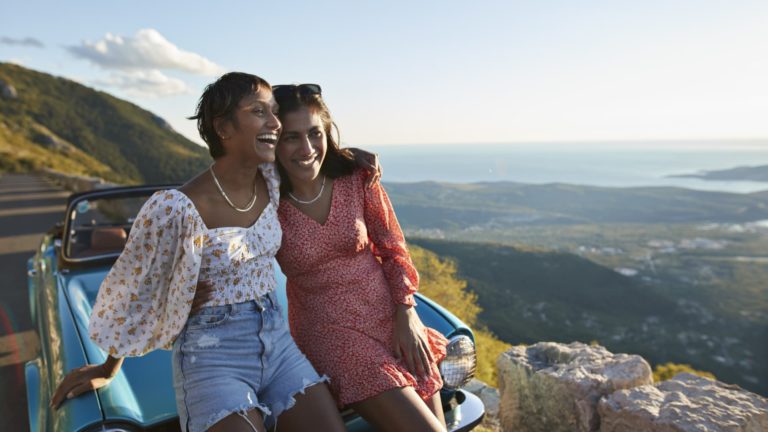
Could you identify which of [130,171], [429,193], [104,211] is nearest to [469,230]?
[429,193]

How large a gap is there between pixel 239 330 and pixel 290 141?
88 cm

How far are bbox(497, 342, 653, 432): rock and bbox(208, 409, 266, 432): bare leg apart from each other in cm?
211

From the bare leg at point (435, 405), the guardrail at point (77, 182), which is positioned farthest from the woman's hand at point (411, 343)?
the guardrail at point (77, 182)

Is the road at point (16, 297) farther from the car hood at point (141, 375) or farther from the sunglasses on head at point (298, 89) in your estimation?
the sunglasses on head at point (298, 89)

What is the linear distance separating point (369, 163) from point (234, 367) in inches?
46.2

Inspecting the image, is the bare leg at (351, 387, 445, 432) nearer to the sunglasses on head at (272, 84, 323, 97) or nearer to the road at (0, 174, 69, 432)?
the sunglasses on head at (272, 84, 323, 97)

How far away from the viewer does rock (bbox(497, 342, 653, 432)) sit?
2980 millimetres

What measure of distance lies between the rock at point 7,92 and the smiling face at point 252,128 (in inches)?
3470

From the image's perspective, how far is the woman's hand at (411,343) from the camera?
2277mm

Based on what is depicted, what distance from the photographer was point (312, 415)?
6.18ft

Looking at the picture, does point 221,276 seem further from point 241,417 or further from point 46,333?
point 46,333

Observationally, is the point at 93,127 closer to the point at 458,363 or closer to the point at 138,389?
the point at 138,389

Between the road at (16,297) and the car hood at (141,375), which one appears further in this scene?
the road at (16,297)

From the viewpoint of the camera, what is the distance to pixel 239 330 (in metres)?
1.94
